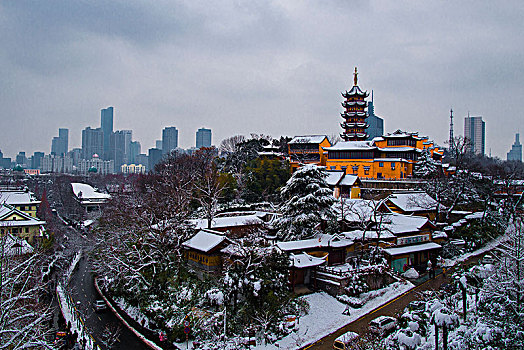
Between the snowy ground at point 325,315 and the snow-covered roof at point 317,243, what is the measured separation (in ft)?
8.19

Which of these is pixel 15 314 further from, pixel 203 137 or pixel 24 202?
pixel 203 137

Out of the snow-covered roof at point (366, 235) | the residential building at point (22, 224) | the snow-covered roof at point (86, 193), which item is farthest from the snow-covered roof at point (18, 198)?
the snow-covered roof at point (366, 235)

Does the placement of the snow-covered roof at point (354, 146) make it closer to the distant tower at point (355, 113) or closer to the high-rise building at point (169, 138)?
the distant tower at point (355, 113)

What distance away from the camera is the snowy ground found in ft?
50.8

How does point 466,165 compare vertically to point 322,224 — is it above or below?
above

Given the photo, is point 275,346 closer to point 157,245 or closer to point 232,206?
point 157,245

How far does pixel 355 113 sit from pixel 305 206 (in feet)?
111

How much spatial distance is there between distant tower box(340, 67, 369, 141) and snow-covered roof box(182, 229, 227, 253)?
3616cm

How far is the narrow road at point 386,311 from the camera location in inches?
600

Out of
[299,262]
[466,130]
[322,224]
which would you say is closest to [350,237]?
[322,224]

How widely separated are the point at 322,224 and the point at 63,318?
14.5m

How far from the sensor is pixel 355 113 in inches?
2090

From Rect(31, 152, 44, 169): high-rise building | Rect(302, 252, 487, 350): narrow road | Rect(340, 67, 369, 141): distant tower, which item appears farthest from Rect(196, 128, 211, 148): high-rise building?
Rect(302, 252, 487, 350): narrow road

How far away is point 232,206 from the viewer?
33.8 meters
